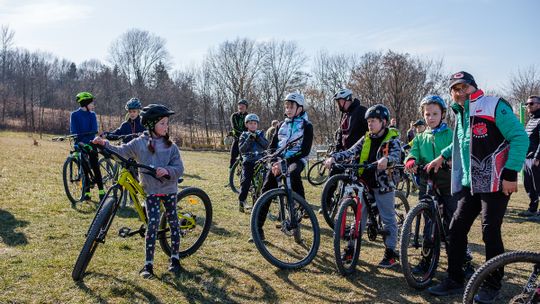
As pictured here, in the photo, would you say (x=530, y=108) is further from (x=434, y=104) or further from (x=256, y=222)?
(x=256, y=222)

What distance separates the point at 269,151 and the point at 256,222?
1.57m

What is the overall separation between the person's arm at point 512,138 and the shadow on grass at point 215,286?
7.54 ft

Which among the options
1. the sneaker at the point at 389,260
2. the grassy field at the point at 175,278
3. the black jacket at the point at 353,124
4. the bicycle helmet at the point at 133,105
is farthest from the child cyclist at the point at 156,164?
the bicycle helmet at the point at 133,105

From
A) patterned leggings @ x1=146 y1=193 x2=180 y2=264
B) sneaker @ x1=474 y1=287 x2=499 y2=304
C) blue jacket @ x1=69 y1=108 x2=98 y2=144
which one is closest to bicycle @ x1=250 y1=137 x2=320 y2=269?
patterned leggings @ x1=146 y1=193 x2=180 y2=264

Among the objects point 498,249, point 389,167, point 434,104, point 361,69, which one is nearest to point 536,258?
point 498,249

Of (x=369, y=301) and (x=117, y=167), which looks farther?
(x=117, y=167)

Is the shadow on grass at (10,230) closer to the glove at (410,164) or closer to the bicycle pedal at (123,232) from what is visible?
the bicycle pedal at (123,232)

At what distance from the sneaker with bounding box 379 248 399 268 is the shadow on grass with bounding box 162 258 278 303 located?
4.98 ft

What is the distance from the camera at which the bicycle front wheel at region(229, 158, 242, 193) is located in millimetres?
9836

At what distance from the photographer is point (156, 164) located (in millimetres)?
4250

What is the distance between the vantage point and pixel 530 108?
8367 millimetres

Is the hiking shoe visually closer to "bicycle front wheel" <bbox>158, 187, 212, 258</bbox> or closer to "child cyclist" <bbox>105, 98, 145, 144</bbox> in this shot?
"bicycle front wheel" <bbox>158, 187, 212, 258</bbox>

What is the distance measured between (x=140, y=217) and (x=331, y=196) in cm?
318

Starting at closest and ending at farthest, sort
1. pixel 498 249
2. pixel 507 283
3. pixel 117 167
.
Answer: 1. pixel 498 249
2. pixel 507 283
3. pixel 117 167
